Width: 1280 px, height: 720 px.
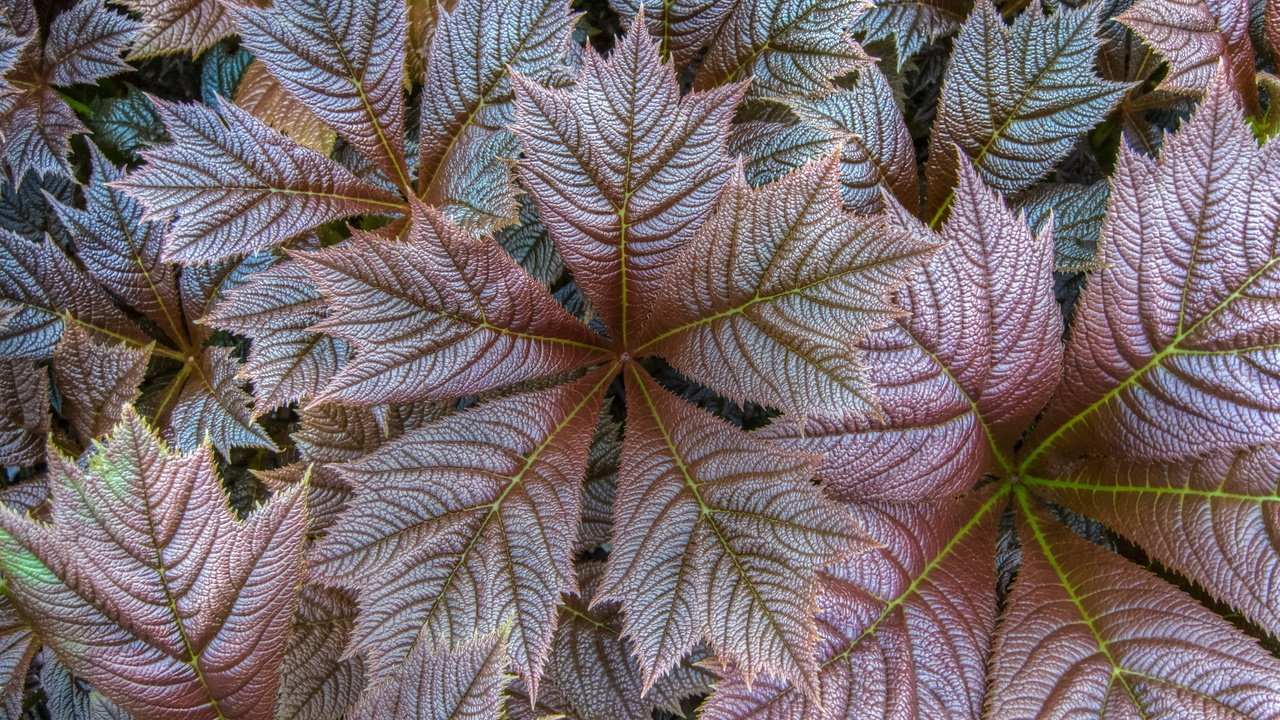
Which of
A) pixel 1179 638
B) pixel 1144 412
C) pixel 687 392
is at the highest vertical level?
pixel 1144 412

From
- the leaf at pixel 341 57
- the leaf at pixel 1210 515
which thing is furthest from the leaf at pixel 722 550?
the leaf at pixel 341 57

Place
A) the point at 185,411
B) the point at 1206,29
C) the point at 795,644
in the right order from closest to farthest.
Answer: the point at 795,644 < the point at 1206,29 < the point at 185,411

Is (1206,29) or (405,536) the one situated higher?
(1206,29)

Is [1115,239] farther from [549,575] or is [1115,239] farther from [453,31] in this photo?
[453,31]

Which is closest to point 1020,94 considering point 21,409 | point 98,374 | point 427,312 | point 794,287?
point 794,287

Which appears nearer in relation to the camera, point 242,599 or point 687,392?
point 242,599

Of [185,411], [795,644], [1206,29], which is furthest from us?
[185,411]

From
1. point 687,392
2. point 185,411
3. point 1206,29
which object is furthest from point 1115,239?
point 185,411
